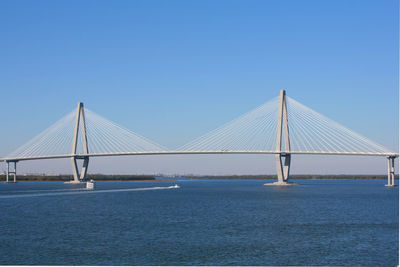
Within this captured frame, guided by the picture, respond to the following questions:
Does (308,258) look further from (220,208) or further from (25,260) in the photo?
(220,208)

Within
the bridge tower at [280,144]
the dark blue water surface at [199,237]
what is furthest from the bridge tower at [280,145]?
the dark blue water surface at [199,237]

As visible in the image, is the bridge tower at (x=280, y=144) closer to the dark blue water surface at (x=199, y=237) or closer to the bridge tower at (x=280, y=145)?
the bridge tower at (x=280, y=145)

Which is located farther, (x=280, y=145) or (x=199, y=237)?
(x=280, y=145)

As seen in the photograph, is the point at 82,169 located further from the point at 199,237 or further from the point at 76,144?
the point at 199,237

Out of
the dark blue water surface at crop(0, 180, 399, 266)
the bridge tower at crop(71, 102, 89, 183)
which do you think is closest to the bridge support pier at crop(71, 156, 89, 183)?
the bridge tower at crop(71, 102, 89, 183)

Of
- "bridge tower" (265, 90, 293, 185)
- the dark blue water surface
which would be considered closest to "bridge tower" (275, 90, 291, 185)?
"bridge tower" (265, 90, 293, 185)

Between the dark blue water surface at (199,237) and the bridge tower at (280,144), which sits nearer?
the dark blue water surface at (199,237)

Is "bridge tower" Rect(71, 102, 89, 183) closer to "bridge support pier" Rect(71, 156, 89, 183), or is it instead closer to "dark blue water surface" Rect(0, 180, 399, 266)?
"bridge support pier" Rect(71, 156, 89, 183)

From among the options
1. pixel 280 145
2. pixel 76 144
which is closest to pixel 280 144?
pixel 280 145

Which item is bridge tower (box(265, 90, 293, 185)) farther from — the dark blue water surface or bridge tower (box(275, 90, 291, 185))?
the dark blue water surface

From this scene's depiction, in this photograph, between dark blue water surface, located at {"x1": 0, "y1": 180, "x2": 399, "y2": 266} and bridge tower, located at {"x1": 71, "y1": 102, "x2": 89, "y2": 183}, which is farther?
bridge tower, located at {"x1": 71, "y1": 102, "x2": 89, "y2": 183}

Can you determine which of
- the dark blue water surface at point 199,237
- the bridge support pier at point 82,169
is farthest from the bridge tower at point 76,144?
the dark blue water surface at point 199,237

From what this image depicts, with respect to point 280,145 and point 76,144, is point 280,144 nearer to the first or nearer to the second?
point 280,145

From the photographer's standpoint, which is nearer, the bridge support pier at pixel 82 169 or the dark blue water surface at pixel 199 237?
the dark blue water surface at pixel 199 237
